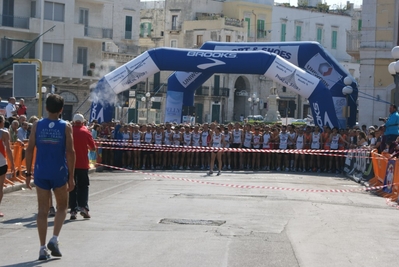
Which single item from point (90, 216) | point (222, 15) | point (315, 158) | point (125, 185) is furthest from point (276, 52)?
point (222, 15)

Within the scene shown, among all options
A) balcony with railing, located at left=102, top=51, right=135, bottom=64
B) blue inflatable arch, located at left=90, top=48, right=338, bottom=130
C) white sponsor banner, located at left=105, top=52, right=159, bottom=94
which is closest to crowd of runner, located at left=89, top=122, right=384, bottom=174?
blue inflatable arch, located at left=90, top=48, right=338, bottom=130

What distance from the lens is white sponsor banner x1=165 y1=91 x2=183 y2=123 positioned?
32.0 metres

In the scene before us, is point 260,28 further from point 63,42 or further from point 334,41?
point 63,42

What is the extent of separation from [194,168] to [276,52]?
5.94m

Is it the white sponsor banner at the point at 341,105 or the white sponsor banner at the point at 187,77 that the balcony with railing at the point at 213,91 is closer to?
the white sponsor banner at the point at 187,77

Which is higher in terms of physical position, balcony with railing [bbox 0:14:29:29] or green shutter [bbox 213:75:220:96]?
balcony with railing [bbox 0:14:29:29]

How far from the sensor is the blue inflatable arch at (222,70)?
93.0ft

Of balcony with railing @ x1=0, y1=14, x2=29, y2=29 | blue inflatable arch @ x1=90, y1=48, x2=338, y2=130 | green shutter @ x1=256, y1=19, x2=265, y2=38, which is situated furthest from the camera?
green shutter @ x1=256, y1=19, x2=265, y2=38

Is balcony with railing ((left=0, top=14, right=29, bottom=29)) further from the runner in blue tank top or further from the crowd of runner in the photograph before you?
the runner in blue tank top

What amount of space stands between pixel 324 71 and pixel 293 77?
2.45 metres

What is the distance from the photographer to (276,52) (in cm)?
3088

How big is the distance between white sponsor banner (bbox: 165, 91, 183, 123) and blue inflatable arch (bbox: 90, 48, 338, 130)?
2.48m

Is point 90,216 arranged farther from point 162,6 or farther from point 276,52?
point 162,6

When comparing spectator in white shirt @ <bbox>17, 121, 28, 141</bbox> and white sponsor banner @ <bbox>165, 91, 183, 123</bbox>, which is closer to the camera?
spectator in white shirt @ <bbox>17, 121, 28, 141</bbox>
